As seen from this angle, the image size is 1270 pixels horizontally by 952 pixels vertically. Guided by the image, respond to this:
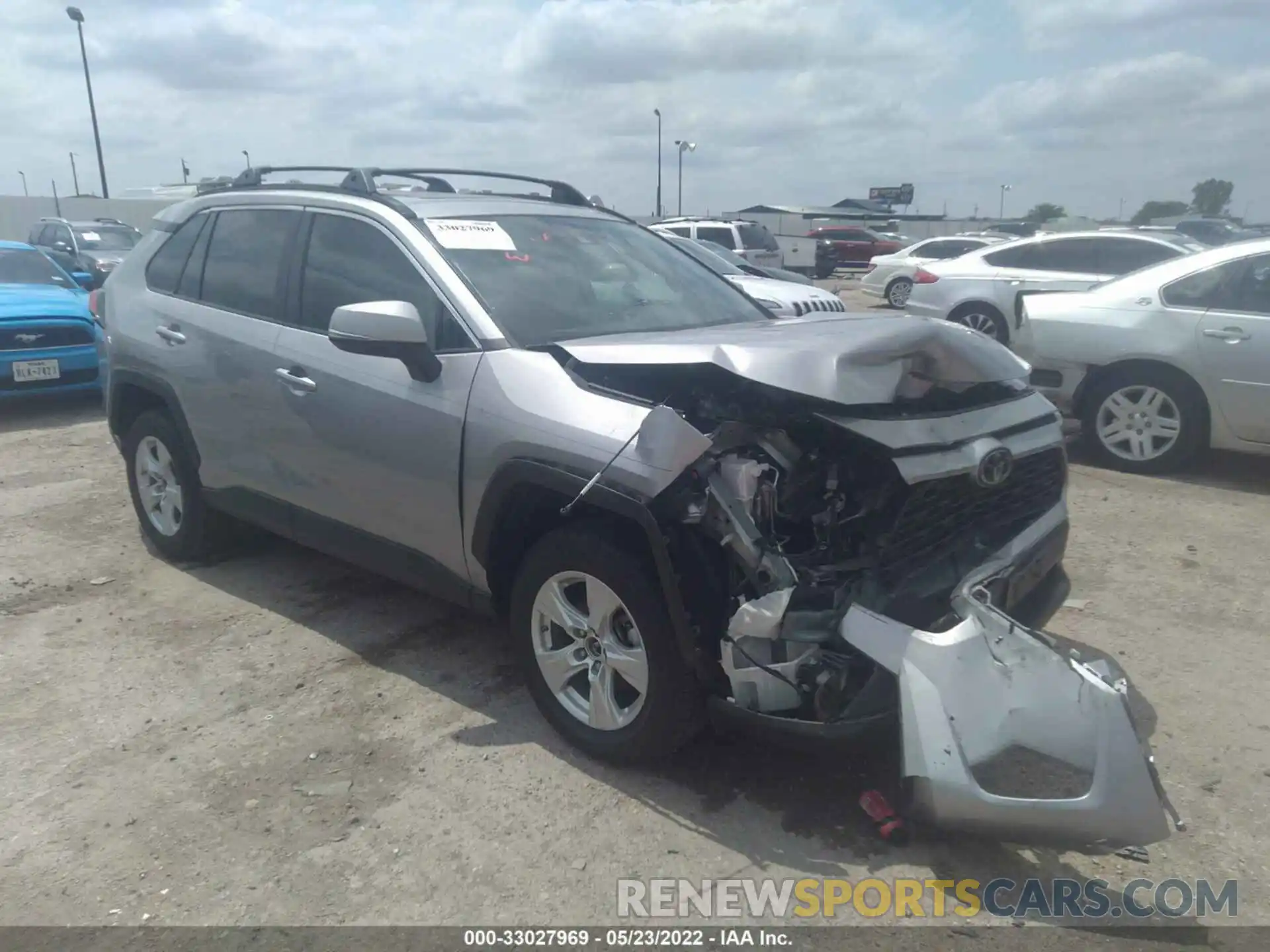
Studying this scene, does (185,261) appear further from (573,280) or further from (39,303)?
(39,303)

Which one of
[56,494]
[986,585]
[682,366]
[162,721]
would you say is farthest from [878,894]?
[56,494]

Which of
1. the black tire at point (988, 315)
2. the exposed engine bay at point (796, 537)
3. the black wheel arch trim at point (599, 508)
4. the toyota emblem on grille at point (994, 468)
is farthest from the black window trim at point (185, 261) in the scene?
the black tire at point (988, 315)

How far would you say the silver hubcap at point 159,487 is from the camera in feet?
17.0

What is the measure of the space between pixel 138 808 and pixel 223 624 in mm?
1482

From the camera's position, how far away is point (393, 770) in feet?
11.1

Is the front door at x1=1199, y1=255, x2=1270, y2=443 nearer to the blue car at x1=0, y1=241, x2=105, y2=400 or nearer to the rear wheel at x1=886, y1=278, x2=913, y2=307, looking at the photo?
the blue car at x1=0, y1=241, x2=105, y2=400

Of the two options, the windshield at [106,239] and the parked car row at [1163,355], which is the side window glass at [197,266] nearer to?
the parked car row at [1163,355]

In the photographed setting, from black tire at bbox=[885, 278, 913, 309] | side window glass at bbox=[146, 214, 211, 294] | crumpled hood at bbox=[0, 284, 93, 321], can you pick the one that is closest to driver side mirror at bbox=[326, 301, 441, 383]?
side window glass at bbox=[146, 214, 211, 294]

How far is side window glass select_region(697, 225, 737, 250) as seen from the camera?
21594mm

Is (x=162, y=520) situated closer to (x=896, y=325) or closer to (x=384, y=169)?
(x=384, y=169)

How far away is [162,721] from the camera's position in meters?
3.73

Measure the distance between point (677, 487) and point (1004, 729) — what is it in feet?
3.61

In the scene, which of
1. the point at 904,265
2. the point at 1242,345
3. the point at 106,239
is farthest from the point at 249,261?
the point at 106,239

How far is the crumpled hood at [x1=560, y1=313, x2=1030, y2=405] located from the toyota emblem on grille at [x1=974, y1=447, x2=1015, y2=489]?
0.27m
